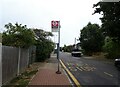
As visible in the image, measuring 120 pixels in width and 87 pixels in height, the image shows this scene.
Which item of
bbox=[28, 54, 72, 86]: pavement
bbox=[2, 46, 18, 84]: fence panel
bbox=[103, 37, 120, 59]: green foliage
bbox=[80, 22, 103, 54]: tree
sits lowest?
bbox=[28, 54, 72, 86]: pavement

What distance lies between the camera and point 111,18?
44625 mm

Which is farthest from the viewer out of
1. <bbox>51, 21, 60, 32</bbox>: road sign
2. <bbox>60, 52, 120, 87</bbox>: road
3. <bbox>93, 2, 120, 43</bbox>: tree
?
<bbox>93, 2, 120, 43</bbox>: tree

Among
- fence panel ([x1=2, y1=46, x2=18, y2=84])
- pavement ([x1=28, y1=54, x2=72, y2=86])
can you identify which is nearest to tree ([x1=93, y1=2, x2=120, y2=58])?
pavement ([x1=28, y1=54, x2=72, y2=86])

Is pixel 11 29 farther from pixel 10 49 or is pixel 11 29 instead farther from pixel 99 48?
pixel 99 48

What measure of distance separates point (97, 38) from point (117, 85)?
65604 mm

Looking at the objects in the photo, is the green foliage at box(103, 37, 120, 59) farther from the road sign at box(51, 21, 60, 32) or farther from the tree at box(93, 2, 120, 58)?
the road sign at box(51, 21, 60, 32)

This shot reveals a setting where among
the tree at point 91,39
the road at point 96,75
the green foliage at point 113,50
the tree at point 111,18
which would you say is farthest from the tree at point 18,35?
the tree at point 91,39

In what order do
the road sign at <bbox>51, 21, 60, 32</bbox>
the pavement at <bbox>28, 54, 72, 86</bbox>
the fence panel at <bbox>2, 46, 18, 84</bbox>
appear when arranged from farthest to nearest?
the road sign at <bbox>51, 21, 60, 32</bbox> → the pavement at <bbox>28, 54, 72, 86</bbox> → the fence panel at <bbox>2, 46, 18, 84</bbox>

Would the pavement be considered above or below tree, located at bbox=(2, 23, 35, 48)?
below

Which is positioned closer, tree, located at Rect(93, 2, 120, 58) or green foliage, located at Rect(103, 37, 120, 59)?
tree, located at Rect(93, 2, 120, 58)

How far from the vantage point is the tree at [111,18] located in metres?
43.6

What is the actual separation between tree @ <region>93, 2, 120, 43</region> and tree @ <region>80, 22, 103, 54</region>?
32558 mm

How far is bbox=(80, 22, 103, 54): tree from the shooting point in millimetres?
80562

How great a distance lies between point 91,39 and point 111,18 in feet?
120
